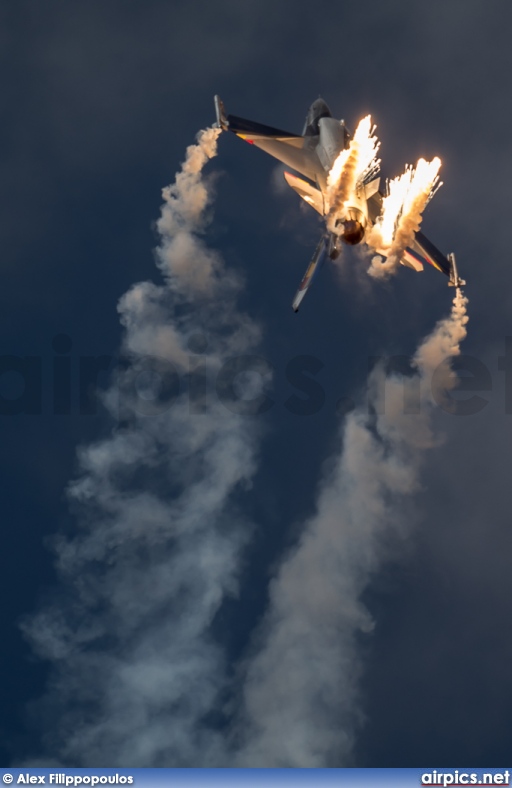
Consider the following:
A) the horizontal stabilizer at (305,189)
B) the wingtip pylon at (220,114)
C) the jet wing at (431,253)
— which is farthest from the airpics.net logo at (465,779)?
the wingtip pylon at (220,114)

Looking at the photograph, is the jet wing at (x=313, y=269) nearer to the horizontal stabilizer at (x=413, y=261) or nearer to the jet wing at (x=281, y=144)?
the jet wing at (x=281, y=144)

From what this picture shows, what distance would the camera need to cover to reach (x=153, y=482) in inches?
3487

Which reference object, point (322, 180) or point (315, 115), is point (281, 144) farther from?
point (322, 180)

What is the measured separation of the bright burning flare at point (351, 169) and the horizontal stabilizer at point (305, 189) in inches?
414

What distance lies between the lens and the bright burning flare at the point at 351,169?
73.4 meters

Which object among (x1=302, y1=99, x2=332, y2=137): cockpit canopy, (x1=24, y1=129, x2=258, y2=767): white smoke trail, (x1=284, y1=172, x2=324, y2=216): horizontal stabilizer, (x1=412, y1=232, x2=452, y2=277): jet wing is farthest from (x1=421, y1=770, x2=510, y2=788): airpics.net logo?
(x1=302, y1=99, x2=332, y2=137): cockpit canopy

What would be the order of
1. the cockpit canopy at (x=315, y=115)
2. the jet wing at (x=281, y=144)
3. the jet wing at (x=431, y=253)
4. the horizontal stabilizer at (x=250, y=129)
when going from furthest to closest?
1. the jet wing at (x=431, y=253)
2. the cockpit canopy at (x=315, y=115)
3. the jet wing at (x=281, y=144)
4. the horizontal stabilizer at (x=250, y=129)

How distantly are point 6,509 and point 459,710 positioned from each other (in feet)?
179

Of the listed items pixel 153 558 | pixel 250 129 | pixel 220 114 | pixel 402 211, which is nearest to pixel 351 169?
pixel 402 211

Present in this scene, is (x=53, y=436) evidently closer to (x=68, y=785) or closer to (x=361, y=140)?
(x=68, y=785)

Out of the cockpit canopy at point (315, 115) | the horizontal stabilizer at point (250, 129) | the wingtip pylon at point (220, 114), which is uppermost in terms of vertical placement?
the cockpit canopy at point (315, 115)

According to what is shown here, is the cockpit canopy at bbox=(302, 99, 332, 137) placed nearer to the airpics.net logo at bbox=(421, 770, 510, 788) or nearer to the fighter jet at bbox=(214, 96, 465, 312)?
the fighter jet at bbox=(214, 96, 465, 312)

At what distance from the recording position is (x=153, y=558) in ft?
286

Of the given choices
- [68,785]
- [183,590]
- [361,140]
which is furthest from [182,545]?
[361,140]
